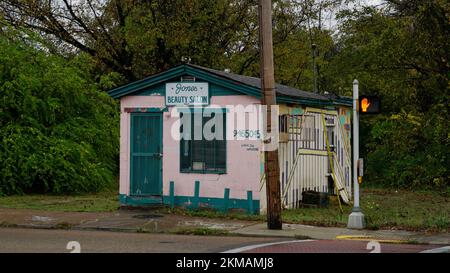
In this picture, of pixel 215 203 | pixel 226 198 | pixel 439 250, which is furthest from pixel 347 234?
pixel 215 203

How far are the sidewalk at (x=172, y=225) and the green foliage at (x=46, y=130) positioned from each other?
17.0 feet

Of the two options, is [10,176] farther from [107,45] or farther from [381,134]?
[381,134]

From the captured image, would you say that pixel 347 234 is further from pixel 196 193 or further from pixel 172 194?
pixel 172 194

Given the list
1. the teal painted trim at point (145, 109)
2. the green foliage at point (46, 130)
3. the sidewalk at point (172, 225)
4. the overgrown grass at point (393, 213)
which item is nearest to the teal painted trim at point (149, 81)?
the teal painted trim at point (145, 109)

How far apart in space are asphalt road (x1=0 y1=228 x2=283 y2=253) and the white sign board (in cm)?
472

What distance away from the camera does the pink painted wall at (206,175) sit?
1731 cm

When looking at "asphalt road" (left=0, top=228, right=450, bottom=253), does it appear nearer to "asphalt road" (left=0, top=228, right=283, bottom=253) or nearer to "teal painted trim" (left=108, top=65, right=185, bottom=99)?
"asphalt road" (left=0, top=228, right=283, bottom=253)

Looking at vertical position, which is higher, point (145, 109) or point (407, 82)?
point (407, 82)

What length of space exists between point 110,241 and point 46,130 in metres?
12.4

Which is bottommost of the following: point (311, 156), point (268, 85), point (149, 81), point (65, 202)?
point (65, 202)

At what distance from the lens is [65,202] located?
20578 mm

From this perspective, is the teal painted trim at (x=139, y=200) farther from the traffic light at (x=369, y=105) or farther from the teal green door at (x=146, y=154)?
the traffic light at (x=369, y=105)

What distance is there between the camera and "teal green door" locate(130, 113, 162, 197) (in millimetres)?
18312
